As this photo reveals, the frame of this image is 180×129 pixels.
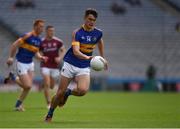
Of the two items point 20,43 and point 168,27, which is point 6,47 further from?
point 20,43

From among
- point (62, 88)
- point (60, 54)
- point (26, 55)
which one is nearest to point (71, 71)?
point (62, 88)

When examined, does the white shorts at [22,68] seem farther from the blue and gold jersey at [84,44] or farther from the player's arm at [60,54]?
the blue and gold jersey at [84,44]

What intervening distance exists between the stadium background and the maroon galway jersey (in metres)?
16.0

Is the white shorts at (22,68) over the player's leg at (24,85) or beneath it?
over

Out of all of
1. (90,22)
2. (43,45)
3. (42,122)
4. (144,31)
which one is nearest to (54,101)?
(42,122)

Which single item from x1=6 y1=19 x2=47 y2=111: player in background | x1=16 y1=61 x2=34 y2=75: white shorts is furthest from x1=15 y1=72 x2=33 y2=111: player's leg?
x1=16 y1=61 x2=34 y2=75: white shorts

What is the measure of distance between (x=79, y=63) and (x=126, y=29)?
2540 centimetres

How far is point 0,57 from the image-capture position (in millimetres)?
37781

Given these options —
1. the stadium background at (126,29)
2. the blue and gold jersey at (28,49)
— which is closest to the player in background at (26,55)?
the blue and gold jersey at (28,49)

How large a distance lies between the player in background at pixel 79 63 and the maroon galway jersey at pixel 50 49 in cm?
716

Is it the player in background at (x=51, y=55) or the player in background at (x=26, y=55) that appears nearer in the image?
the player in background at (x=26, y=55)

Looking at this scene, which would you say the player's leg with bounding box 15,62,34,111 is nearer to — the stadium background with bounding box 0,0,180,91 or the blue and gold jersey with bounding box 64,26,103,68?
the blue and gold jersey with bounding box 64,26,103,68

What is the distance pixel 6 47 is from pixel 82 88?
942 inches

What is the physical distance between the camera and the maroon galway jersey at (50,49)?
71.3ft
